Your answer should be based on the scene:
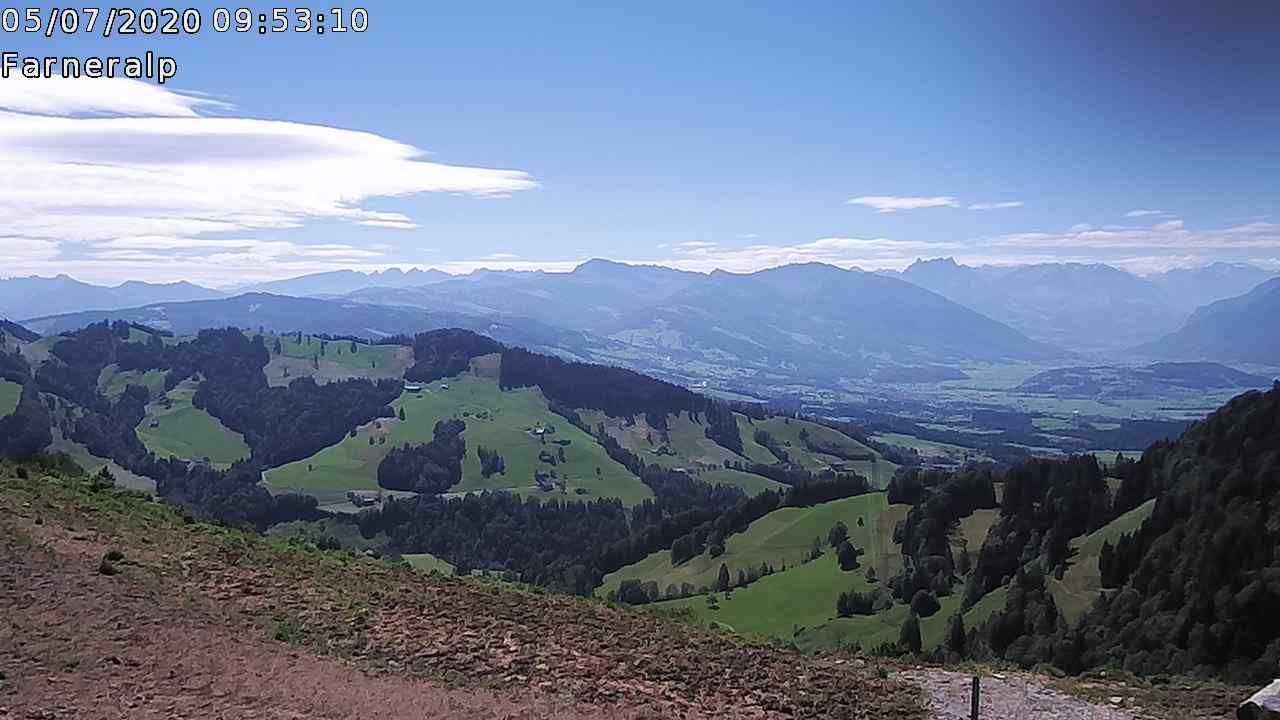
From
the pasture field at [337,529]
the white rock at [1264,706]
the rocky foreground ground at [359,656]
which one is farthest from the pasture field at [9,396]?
the white rock at [1264,706]

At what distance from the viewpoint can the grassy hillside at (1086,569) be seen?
2032 inches

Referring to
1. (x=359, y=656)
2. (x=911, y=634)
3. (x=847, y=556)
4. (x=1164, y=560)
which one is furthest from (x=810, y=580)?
(x=359, y=656)

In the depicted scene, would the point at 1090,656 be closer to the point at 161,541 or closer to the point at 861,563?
the point at 161,541

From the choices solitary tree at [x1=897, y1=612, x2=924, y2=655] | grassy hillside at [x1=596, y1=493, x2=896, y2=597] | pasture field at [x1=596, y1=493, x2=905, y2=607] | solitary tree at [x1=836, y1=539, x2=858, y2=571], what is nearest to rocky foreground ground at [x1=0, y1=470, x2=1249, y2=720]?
solitary tree at [x1=897, y1=612, x2=924, y2=655]

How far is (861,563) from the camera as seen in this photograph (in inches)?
3861

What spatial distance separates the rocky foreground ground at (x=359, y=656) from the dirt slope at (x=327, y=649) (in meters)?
0.04

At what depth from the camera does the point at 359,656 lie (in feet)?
49.3

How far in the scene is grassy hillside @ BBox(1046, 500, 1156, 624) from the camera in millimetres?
51625

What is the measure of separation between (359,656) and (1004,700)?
36.6ft

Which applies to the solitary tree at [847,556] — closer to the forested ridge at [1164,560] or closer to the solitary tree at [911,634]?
the forested ridge at [1164,560]

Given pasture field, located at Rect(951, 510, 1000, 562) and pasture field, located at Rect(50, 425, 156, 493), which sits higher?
pasture field, located at Rect(951, 510, 1000, 562)

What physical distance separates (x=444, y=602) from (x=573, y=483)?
169m

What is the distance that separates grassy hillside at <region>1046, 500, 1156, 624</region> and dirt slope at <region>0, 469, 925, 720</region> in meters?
39.0

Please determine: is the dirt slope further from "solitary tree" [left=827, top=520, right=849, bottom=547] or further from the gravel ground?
"solitary tree" [left=827, top=520, right=849, bottom=547]
